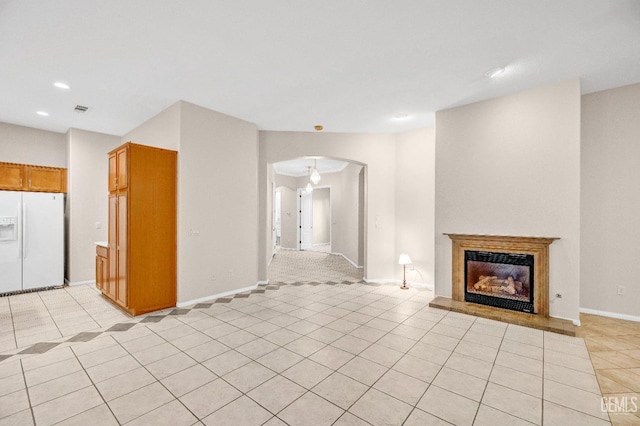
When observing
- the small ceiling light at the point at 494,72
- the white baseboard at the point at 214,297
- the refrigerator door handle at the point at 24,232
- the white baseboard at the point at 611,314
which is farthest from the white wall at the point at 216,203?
the white baseboard at the point at 611,314

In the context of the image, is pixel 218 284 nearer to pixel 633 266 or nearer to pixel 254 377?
pixel 254 377

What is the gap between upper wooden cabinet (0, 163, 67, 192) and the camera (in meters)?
5.18

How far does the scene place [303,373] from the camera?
2592mm

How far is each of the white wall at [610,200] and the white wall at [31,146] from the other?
9.36 metres

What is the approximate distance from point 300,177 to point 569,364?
9939 mm

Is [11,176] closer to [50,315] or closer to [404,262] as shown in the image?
[50,315]

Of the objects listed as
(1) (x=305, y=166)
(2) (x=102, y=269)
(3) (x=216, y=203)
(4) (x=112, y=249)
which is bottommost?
(2) (x=102, y=269)

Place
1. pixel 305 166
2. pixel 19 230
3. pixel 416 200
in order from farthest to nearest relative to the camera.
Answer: pixel 305 166 → pixel 416 200 → pixel 19 230

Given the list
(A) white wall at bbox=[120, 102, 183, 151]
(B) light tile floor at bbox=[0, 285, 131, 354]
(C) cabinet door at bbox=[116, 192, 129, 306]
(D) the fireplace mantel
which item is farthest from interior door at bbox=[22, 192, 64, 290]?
(D) the fireplace mantel

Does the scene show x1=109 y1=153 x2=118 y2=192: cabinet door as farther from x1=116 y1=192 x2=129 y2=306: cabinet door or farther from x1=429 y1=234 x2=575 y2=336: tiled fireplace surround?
x1=429 y1=234 x2=575 y2=336: tiled fireplace surround

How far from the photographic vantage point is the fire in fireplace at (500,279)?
3.95 meters

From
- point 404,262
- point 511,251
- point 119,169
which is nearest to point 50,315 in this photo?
point 119,169

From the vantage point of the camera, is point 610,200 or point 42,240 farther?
point 42,240

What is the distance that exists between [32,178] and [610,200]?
953cm
